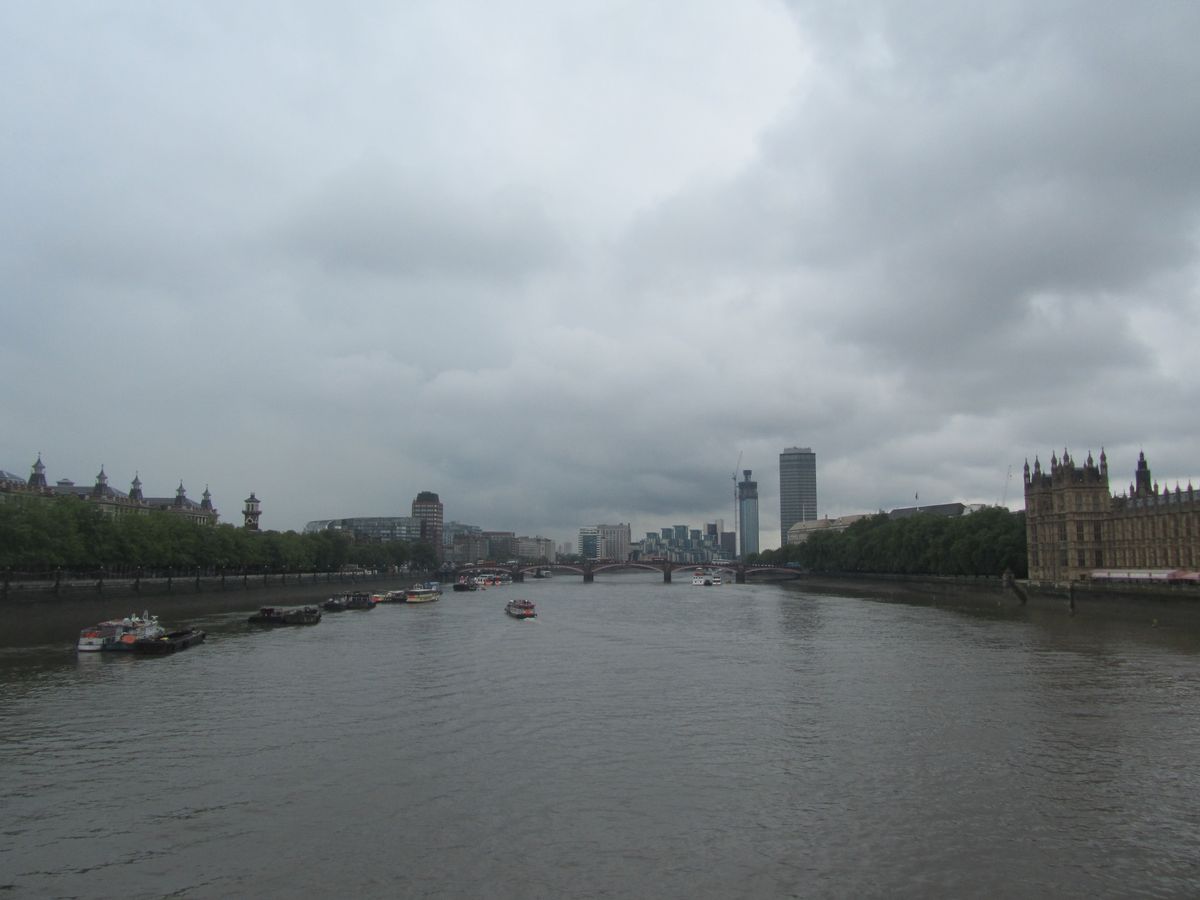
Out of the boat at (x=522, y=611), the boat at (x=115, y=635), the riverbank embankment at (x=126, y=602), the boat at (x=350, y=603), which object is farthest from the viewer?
the boat at (x=350, y=603)

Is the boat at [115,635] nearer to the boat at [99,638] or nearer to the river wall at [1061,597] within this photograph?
the boat at [99,638]

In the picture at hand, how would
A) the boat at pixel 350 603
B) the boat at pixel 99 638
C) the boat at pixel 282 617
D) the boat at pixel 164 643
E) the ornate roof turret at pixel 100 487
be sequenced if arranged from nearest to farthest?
the boat at pixel 99 638
the boat at pixel 164 643
the boat at pixel 282 617
the boat at pixel 350 603
the ornate roof turret at pixel 100 487

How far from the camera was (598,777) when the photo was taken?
27.6 m

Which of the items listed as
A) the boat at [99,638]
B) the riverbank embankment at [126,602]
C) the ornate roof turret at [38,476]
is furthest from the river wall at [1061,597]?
the ornate roof turret at [38,476]

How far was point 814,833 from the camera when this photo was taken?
74.9 ft

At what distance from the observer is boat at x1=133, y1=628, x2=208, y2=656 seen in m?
56.9

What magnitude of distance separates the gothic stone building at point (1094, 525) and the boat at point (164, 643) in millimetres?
111507

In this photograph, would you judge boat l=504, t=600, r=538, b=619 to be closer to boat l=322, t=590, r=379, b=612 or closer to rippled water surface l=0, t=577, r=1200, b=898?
boat l=322, t=590, r=379, b=612

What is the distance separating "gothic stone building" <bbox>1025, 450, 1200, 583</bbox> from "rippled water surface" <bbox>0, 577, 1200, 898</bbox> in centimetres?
6913

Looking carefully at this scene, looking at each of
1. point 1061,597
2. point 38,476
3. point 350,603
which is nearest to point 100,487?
point 38,476

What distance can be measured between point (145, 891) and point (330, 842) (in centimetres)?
426

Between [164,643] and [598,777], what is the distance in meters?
41.4

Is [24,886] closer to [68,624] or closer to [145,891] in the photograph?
[145,891]

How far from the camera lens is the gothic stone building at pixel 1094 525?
369 ft
